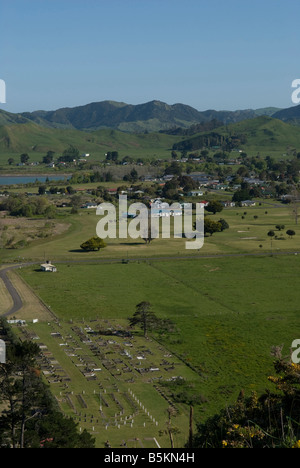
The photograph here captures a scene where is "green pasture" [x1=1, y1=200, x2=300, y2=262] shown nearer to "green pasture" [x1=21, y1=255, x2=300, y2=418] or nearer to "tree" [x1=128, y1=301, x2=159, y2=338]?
"green pasture" [x1=21, y1=255, x2=300, y2=418]

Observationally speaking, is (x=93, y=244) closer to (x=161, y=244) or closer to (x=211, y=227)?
(x=161, y=244)

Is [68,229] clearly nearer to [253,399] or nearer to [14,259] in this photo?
[14,259]

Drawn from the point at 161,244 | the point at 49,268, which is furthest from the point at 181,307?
the point at 161,244

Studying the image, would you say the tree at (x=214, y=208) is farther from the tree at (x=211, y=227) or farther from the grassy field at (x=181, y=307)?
the tree at (x=211, y=227)

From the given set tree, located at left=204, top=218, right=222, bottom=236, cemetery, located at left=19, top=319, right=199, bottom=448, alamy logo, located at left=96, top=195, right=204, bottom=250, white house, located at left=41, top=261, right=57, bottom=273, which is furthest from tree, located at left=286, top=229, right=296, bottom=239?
cemetery, located at left=19, top=319, right=199, bottom=448

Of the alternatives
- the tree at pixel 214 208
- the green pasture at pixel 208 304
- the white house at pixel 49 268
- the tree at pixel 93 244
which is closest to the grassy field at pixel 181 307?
the green pasture at pixel 208 304

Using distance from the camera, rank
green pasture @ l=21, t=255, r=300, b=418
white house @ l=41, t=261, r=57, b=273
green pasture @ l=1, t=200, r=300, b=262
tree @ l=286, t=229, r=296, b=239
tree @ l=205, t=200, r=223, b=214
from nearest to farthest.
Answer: green pasture @ l=21, t=255, r=300, b=418 < white house @ l=41, t=261, r=57, b=273 < green pasture @ l=1, t=200, r=300, b=262 < tree @ l=286, t=229, r=296, b=239 < tree @ l=205, t=200, r=223, b=214
